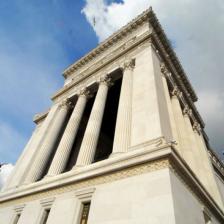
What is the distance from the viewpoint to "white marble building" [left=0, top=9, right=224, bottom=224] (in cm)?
1231

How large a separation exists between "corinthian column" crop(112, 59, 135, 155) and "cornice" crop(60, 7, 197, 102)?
442 inches

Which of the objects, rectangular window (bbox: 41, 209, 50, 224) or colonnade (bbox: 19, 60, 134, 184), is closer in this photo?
rectangular window (bbox: 41, 209, 50, 224)

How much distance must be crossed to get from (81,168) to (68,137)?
270 inches

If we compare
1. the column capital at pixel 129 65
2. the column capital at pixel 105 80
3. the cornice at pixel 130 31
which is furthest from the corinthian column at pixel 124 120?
the cornice at pixel 130 31

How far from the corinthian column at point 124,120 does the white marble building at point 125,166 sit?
70 mm

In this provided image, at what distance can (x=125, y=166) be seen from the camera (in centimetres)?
1405

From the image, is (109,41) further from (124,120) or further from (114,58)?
(124,120)

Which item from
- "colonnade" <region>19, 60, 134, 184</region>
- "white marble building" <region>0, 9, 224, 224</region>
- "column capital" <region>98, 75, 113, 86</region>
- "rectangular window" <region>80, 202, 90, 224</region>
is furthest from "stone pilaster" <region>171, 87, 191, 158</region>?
"rectangular window" <region>80, 202, 90, 224</region>

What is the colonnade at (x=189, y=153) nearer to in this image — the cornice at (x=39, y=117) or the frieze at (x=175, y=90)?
the frieze at (x=175, y=90)

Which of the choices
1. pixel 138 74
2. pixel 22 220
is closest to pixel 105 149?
pixel 138 74

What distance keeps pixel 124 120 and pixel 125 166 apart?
16.2 feet

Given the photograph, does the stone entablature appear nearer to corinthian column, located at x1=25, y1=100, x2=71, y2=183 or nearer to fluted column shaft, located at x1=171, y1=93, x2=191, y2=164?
corinthian column, located at x1=25, y1=100, x2=71, y2=183

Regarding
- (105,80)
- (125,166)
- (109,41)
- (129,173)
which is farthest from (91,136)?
(109,41)

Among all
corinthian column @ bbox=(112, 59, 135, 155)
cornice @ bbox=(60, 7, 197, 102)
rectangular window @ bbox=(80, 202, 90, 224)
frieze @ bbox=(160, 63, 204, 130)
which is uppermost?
cornice @ bbox=(60, 7, 197, 102)
